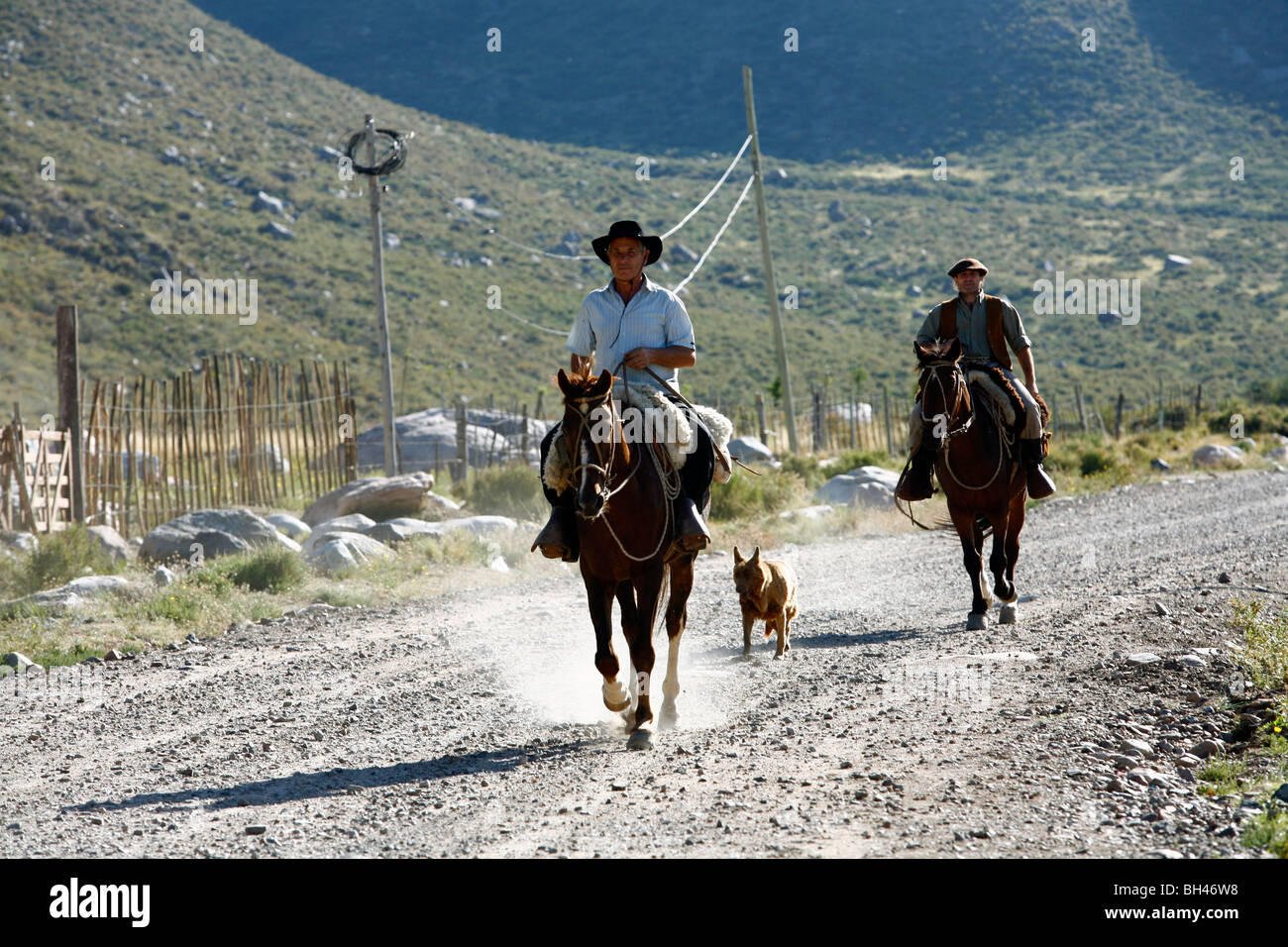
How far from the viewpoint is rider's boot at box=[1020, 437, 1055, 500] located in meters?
10.8

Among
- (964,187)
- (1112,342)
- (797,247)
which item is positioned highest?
(964,187)

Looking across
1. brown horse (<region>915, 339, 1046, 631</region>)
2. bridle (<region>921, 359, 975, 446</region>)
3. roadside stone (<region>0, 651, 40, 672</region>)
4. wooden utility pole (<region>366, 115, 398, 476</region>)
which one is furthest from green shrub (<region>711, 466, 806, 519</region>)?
roadside stone (<region>0, 651, 40, 672</region>)

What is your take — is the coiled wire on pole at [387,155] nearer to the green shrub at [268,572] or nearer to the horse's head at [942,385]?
the green shrub at [268,572]

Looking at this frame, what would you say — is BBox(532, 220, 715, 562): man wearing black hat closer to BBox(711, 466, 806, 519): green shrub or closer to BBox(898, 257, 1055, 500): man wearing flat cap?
BBox(898, 257, 1055, 500): man wearing flat cap

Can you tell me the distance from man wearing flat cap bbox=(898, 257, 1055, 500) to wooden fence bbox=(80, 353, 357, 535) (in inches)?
411

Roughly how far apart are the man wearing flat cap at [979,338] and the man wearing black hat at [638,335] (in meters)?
3.70

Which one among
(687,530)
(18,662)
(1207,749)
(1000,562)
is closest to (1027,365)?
(1000,562)

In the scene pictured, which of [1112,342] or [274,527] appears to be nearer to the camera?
[274,527]

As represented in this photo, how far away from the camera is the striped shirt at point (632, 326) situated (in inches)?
290

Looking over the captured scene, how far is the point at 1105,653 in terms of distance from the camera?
8.52m

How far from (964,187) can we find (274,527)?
5892cm
